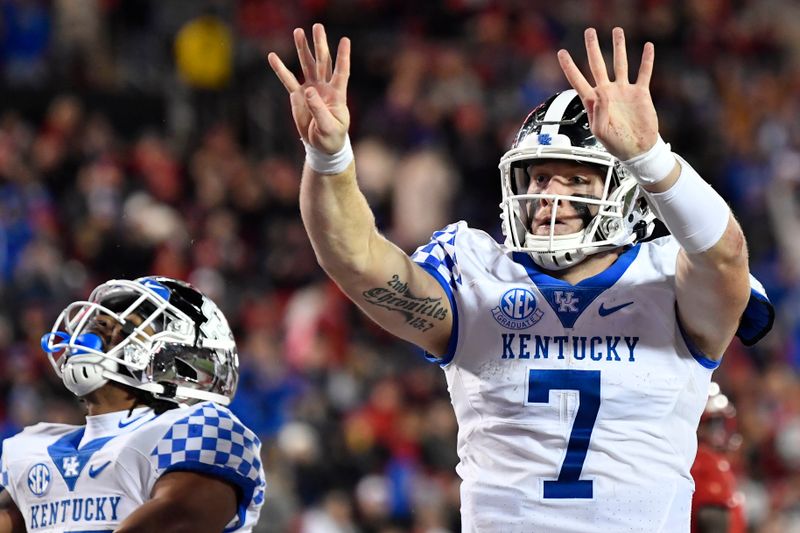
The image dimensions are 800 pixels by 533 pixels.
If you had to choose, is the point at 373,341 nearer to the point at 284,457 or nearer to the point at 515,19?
the point at 284,457

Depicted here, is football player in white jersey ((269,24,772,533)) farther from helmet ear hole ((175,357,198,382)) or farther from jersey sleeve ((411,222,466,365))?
helmet ear hole ((175,357,198,382))

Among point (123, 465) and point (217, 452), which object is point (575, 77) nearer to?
point (217, 452)

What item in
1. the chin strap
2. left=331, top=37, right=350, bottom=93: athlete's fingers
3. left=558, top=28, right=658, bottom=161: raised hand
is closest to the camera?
left=558, top=28, right=658, bottom=161: raised hand

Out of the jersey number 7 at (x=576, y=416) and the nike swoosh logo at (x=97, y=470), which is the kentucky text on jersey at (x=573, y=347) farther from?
the nike swoosh logo at (x=97, y=470)

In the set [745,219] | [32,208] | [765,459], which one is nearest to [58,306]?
[32,208]

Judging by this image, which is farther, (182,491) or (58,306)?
(58,306)

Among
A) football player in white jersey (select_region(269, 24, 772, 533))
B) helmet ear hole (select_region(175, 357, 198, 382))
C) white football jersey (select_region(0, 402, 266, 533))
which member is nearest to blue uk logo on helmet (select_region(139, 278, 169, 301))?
helmet ear hole (select_region(175, 357, 198, 382))

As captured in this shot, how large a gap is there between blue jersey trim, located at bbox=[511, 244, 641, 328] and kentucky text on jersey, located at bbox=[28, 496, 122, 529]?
1302mm

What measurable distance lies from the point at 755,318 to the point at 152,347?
170cm

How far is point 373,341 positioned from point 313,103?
7275 millimetres

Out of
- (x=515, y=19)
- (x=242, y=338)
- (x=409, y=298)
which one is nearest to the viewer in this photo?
(x=409, y=298)

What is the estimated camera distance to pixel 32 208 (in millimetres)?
10641

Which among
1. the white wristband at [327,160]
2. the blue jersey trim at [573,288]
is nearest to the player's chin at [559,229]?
the blue jersey trim at [573,288]

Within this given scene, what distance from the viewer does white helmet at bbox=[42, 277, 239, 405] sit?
4.02 meters
